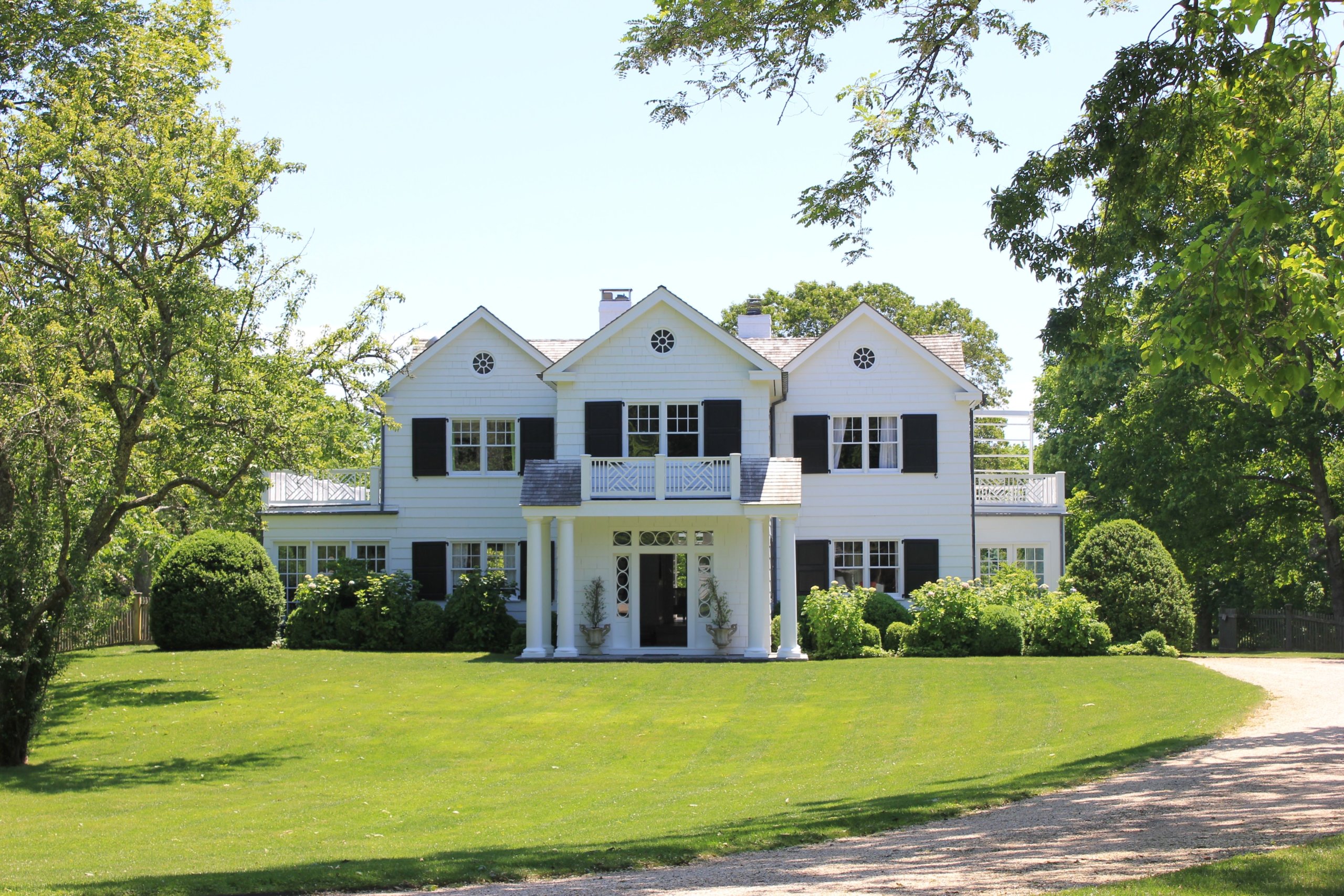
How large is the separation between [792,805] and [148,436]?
10784 mm

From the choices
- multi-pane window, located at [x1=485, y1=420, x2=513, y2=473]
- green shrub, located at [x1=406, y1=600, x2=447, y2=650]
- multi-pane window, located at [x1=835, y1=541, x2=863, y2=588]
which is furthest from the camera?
multi-pane window, located at [x1=485, y1=420, x2=513, y2=473]

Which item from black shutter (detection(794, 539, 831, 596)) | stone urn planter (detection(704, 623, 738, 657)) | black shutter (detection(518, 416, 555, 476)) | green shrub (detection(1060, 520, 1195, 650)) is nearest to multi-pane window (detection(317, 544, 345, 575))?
black shutter (detection(518, 416, 555, 476))

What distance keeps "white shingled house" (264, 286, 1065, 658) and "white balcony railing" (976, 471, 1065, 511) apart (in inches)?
2.6

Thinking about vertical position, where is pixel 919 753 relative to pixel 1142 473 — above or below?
below

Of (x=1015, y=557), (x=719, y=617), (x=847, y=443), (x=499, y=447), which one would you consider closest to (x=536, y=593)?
(x=719, y=617)

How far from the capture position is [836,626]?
26.3 m

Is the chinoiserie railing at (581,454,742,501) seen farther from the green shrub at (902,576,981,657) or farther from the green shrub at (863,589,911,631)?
the green shrub at (902,576,981,657)

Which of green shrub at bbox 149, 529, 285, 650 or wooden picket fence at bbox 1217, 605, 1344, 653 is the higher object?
green shrub at bbox 149, 529, 285, 650

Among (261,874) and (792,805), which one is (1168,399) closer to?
(792,805)

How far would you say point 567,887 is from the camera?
8766 millimetres

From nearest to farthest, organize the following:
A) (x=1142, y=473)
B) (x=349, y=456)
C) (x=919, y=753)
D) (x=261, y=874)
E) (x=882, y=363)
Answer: (x=261, y=874) → (x=919, y=753) → (x=349, y=456) → (x=882, y=363) → (x=1142, y=473)

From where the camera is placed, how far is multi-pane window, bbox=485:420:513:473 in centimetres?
3092

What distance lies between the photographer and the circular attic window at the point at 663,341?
28.7m

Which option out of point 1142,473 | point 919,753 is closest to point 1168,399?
point 1142,473
